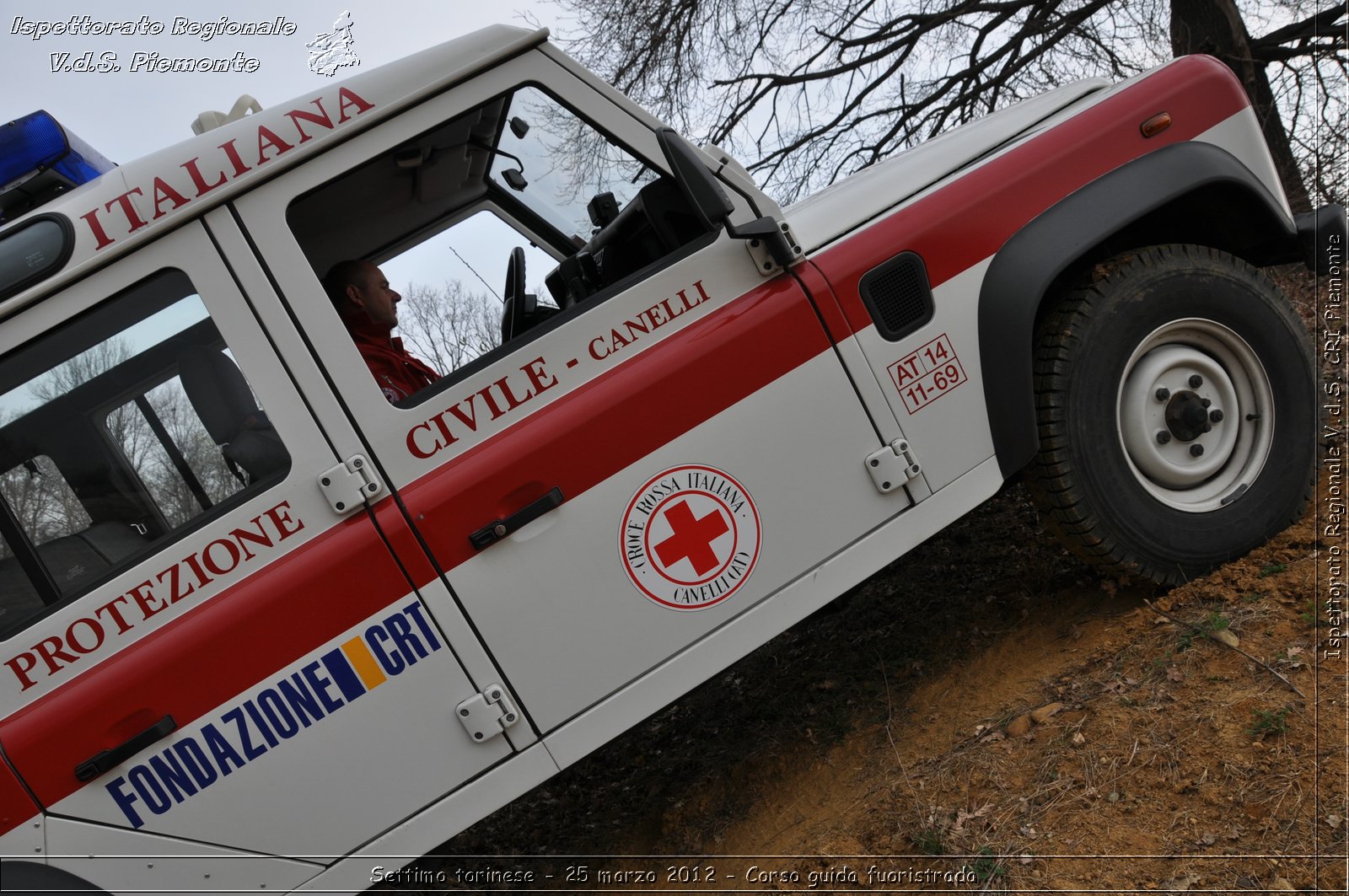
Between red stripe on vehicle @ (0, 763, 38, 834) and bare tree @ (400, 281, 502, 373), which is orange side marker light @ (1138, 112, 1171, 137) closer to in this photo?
bare tree @ (400, 281, 502, 373)

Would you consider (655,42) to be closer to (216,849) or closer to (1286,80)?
(1286,80)

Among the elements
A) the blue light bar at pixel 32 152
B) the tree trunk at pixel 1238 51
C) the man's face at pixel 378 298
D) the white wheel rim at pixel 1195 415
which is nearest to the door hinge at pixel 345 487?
the man's face at pixel 378 298

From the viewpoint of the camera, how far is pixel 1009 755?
2689 millimetres

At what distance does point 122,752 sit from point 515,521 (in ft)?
3.66

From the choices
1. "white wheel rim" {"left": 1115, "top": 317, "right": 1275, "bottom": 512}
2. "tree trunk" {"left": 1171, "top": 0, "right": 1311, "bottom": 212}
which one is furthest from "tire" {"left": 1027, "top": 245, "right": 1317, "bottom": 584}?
"tree trunk" {"left": 1171, "top": 0, "right": 1311, "bottom": 212}

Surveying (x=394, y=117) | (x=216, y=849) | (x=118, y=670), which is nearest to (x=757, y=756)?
(x=216, y=849)

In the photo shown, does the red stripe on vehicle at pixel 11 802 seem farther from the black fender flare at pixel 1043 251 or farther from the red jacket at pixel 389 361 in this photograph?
the black fender flare at pixel 1043 251

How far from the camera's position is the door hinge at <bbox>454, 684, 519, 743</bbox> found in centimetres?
248

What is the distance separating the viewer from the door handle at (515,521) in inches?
→ 96.7

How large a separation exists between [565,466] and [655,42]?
6092 millimetres

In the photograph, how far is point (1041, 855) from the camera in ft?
7.63

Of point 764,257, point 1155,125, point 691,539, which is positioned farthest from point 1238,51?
point 691,539

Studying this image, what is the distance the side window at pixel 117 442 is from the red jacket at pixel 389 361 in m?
0.31

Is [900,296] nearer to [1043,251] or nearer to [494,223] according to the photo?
[1043,251]
